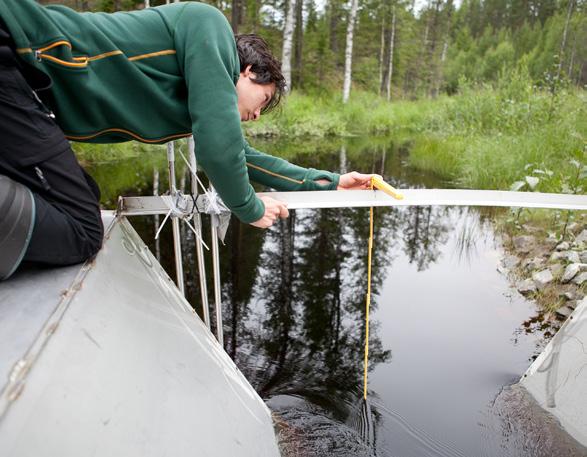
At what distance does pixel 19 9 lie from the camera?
1.03 meters

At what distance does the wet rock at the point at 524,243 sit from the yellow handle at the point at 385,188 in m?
3.07

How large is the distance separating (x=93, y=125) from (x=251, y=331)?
6.92 feet

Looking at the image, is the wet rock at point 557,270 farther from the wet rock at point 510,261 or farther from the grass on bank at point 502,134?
the grass on bank at point 502,134

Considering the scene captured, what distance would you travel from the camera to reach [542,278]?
3.45 metres

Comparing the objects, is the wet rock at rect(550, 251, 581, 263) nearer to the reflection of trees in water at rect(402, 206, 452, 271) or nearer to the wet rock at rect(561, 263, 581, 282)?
the wet rock at rect(561, 263, 581, 282)

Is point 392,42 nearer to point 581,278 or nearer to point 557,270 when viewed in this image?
point 557,270

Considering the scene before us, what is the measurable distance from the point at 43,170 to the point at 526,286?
3521 millimetres

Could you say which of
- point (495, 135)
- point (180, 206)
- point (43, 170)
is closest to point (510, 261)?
point (180, 206)

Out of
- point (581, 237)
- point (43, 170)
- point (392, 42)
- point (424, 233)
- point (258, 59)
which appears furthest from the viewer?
point (392, 42)

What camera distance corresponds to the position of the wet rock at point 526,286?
348cm

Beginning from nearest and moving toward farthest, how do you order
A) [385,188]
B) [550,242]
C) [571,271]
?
[385,188]
[571,271]
[550,242]

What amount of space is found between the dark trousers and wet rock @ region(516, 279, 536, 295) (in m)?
3.35

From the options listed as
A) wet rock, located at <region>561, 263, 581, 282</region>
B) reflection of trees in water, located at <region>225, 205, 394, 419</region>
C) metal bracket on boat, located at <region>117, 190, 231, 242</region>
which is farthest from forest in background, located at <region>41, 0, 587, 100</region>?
metal bracket on boat, located at <region>117, 190, 231, 242</region>

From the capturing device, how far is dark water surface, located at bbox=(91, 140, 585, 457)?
2193mm
